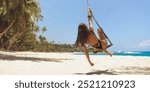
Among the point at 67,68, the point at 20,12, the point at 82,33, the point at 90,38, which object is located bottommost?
the point at 67,68

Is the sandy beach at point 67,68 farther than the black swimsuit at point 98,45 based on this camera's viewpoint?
Yes

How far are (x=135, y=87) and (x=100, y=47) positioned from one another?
3.20 m

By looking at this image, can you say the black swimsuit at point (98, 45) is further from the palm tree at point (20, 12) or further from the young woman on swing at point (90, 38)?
the palm tree at point (20, 12)

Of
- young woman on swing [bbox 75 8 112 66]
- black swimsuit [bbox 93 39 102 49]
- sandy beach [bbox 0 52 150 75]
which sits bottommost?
sandy beach [bbox 0 52 150 75]

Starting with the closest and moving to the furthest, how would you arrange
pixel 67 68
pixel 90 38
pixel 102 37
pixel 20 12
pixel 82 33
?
pixel 82 33, pixel 90 38, pixel 102 37, pixel 67 68, pixel 20 12

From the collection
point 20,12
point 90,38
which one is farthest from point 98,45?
point 20,12

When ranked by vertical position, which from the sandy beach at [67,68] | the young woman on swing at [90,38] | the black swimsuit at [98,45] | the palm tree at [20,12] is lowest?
the sandy beach at [67,68]

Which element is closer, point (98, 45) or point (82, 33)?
point (82, 33)

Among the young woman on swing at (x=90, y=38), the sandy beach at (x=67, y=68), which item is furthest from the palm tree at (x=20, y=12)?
the young woman on swing at (x=90, y=38)

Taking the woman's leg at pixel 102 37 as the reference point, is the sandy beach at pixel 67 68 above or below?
below

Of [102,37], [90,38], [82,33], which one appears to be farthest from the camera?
[102,37]

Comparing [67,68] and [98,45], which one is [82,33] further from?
[67,68]

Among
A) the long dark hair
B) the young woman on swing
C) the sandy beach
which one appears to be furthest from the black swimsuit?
the sandy beach

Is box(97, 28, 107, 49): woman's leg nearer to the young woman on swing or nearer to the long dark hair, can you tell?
the young woman on swing
